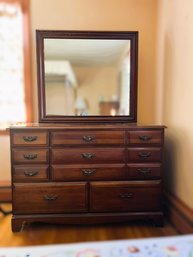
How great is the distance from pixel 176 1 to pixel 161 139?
1258 millimetres

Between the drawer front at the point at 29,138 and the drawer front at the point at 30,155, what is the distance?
0.06 m

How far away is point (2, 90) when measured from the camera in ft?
8.62

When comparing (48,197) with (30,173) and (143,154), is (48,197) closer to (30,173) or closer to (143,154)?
(30,173)

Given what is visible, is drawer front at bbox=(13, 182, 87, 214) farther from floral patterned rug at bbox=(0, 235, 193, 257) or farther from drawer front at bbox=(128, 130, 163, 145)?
floral patterned rug at bbox=(0, 235, 193, 257)

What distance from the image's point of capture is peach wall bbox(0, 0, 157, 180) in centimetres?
255

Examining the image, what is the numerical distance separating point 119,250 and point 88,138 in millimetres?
1248

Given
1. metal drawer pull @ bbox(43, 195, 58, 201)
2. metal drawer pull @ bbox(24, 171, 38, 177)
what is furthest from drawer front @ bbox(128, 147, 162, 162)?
metal drawer pull @ bbox(24, 171, 38, 177)

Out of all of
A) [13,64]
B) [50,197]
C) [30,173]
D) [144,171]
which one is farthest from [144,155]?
[13,64]

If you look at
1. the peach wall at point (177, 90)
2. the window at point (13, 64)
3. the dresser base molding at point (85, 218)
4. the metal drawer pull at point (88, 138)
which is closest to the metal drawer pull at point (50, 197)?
the dresser base molding at point (85, 218)

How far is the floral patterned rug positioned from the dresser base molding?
1.23m

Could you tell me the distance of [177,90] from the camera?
7.20 feet

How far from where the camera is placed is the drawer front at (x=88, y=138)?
6.68ft

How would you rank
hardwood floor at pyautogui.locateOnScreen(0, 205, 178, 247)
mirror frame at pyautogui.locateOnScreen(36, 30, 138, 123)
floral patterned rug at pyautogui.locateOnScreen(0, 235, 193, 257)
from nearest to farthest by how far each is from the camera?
floral patterned rug at pyautogui.locateOnScreen(0, 235, 193, 257) → hardwood floor at pyautogui.locateOnScreen(0, 205, 178, 247) → mirror frame at pyautogui.locateOnScreen(36, 30, 138, 123)

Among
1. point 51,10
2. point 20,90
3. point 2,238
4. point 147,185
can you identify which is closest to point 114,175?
point 147,185
